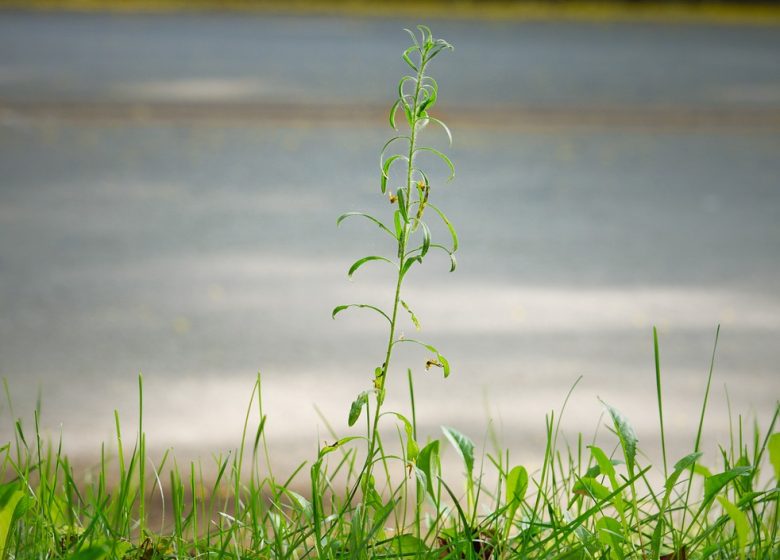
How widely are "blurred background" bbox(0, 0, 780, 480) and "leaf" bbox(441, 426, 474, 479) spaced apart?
0.87ft

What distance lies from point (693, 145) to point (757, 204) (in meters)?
1.29

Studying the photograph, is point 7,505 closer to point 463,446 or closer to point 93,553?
point 93,553

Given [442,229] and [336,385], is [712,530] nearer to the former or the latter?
[336,385]

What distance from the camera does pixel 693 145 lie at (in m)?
6.09

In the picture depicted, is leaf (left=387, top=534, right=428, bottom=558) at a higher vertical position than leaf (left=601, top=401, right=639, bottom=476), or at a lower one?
lower

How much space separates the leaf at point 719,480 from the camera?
1.26m

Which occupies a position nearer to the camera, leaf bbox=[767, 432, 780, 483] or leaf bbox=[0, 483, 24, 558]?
leaf bbox=[0, 483, 24, 558]

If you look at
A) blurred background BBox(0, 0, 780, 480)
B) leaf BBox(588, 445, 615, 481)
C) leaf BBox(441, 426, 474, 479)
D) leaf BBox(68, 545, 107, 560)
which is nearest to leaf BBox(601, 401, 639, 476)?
leaf BBox(588, 445, 615, 481)

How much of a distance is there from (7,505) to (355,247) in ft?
9.80

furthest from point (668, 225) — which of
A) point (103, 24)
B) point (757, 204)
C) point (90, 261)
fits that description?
point (103, 24)


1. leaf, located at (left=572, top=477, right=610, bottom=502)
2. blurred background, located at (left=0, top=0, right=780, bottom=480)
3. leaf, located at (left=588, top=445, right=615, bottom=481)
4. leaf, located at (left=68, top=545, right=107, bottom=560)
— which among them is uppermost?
blurred background, located at (left=0, top=0, right=780, bottom=480)

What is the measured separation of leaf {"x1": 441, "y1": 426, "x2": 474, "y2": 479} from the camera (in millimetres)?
1386

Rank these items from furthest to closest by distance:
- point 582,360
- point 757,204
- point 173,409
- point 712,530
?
point 757,204 < point 582,360 < point 173,409 < point 712,530

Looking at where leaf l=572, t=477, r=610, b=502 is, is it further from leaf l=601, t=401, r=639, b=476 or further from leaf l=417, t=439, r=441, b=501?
leaf l=417, t=439, r=441, b=501
